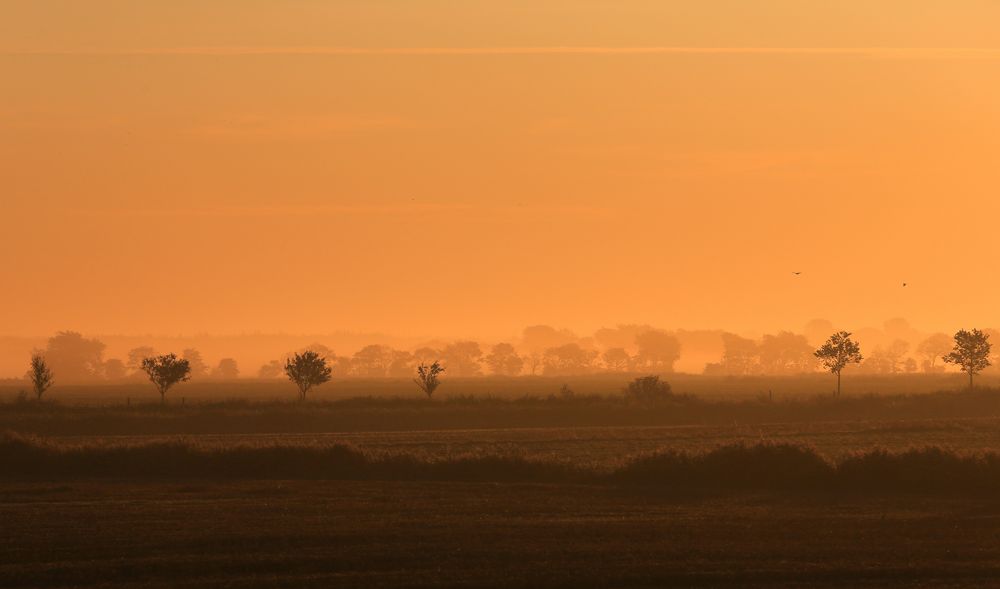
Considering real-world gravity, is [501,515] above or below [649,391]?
below

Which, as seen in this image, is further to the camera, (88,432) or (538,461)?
(88,432)

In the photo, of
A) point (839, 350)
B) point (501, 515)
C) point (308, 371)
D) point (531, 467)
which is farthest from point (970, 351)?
point (501, 515)

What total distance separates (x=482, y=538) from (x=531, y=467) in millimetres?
14338

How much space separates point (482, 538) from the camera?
1110 inches

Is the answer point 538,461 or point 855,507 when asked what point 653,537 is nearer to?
point 855,507

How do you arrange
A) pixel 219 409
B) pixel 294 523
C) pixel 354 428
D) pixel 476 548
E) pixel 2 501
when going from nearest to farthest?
1. pixel 476 548
2. pixel 294 523
3. pixel 2 501
4. pixel 354 428
5. pixel 219 409

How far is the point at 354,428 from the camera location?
73.9 meters

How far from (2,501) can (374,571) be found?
1523 cm

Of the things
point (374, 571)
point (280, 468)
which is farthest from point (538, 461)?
point (374, 571)

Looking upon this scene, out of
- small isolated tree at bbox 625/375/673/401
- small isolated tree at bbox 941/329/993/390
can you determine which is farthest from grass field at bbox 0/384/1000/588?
small isolated tree at bbox 941/329/993/390

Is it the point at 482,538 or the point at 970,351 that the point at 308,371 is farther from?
the point at 482,538

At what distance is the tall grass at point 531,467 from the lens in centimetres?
3938

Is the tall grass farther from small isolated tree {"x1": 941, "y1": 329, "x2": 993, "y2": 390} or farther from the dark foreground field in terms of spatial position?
small isolated tree {"x1": 941, "y1": 329, "x2": 993, "y2": 390}

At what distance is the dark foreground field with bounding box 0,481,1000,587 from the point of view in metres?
23.9
